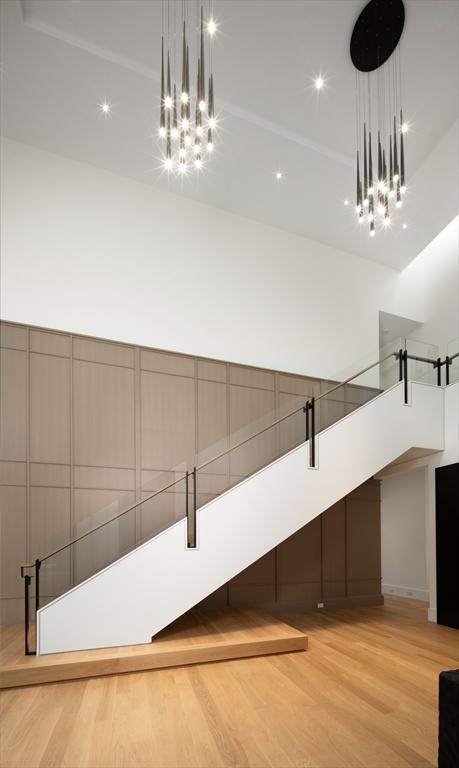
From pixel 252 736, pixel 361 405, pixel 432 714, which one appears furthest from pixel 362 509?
pixel 252 736

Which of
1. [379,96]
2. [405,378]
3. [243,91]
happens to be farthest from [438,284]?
[243,91]

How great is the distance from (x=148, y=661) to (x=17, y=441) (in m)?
3.22

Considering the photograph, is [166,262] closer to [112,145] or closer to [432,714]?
[112,145]

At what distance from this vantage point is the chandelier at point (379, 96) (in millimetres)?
5402

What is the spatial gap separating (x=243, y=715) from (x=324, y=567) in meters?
5.06

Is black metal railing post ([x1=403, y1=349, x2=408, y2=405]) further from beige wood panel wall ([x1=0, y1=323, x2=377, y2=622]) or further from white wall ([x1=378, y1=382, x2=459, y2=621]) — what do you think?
white wall ([x1=378, y1=382, x2=459, y2=621])

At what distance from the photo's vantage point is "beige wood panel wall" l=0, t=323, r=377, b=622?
20.4ft

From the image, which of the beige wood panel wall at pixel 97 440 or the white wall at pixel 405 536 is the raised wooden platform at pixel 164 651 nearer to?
the beige wood panel wall at pixel 97 440

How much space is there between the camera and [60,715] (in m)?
4.09

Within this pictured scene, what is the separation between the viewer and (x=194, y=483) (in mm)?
6293

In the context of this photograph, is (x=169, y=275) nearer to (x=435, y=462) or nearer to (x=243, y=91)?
(x=243, y=91)

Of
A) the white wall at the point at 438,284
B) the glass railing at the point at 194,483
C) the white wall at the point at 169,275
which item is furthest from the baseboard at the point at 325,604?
the white wall at the point at 438,284

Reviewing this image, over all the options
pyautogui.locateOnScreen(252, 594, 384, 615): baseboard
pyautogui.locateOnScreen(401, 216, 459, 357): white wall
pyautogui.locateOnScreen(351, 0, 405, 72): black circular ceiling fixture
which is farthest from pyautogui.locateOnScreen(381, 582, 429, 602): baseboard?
pyautogui.locateOnScreen(351, 0, 405, 72): black circular ceiling fixture

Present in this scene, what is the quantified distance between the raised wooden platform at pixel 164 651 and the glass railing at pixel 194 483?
0.38 meters
